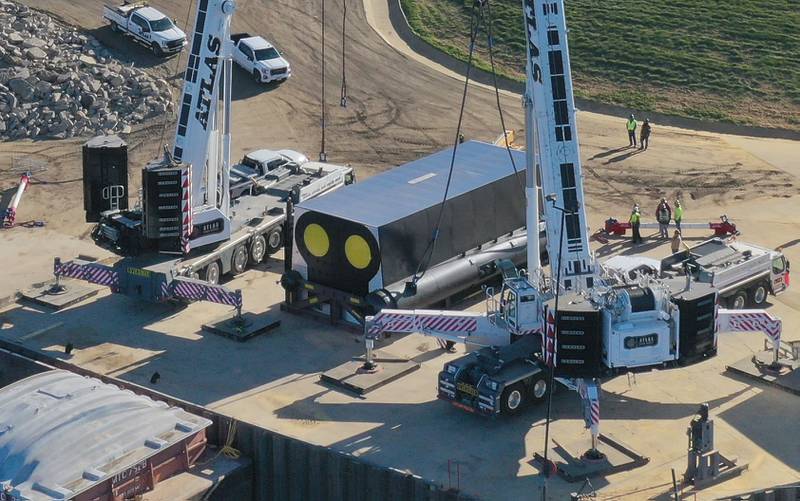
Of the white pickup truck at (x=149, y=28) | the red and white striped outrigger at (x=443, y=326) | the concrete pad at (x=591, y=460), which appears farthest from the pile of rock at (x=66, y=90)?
the concrete pad at (x=591, y=460)

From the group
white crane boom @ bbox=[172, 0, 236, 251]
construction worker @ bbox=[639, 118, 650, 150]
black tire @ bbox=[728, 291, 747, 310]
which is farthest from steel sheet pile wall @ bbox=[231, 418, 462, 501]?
construction worker @ bbox=[639, 118, 650, 150]

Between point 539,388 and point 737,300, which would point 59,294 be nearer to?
point 539,388

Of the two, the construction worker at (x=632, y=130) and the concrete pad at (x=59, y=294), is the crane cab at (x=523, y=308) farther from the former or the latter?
the construction worker at (x=632, y=130)

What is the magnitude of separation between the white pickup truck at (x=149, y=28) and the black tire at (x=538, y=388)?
1202 inches

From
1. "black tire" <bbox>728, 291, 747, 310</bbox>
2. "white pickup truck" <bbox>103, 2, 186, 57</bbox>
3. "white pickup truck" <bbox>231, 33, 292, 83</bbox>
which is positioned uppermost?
"white pickup truck" <bbox>103, 2, 186, 57</bbox>

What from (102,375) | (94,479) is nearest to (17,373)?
(102,375)

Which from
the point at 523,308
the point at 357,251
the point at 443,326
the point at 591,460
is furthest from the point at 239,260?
the point at 591,460

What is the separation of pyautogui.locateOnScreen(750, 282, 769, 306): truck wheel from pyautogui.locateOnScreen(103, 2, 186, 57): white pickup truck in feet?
92.0

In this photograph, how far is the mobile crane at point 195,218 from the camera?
39906mm

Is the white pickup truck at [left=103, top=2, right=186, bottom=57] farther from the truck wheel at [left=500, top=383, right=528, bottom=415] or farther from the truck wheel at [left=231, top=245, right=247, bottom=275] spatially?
the truck wheel at [left=500, top=383, right=528, bottom=415]

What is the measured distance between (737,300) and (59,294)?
17.9 m

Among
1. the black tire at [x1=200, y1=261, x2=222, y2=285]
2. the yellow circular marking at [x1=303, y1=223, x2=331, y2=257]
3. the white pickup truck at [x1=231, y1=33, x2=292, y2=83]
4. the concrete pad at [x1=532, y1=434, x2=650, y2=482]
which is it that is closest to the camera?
the concrete pad at [x1=532, y1=434, x2=650, y2=482]

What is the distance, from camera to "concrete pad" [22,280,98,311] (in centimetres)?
4141

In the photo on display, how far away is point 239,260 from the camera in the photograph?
142ft
